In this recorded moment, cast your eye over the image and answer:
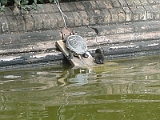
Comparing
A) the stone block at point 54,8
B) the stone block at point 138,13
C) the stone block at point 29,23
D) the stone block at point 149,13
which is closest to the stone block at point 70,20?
the stone block at point 54,8

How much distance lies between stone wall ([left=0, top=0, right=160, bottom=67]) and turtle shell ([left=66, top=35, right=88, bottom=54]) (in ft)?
0.57

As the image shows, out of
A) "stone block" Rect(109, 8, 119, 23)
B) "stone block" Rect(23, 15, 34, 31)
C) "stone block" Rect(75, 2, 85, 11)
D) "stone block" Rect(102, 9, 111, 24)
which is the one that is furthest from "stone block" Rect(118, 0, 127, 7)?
"stone block" Rect(23, 15, 34, 31)

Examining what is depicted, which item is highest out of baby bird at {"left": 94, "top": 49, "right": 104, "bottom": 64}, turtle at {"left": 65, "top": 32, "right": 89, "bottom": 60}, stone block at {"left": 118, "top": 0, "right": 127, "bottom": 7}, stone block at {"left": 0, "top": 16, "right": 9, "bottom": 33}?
stone block at {"left": 118, "top": 0, "right": 127, "bottom": 7}

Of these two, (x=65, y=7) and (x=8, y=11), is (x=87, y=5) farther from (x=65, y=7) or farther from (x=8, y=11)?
(x=8, y=11)

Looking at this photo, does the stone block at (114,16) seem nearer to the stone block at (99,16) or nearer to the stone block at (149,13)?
the stone block at (99,16)

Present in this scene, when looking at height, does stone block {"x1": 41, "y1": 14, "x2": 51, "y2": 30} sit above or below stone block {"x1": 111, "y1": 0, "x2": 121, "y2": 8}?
below

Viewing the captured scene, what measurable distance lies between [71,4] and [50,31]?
0.66 m

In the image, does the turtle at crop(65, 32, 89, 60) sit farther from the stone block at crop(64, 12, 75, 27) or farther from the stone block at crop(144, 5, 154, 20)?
the stone block at crop(144, 5, 154, 20)

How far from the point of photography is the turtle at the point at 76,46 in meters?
5.05

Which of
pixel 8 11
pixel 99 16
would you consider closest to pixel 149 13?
pixel 99 16

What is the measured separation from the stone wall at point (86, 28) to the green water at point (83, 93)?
0.36m

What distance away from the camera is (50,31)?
5.28 metres

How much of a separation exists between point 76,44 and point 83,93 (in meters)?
1.55

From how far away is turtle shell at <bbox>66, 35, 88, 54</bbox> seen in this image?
16.6ft
